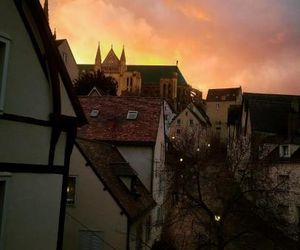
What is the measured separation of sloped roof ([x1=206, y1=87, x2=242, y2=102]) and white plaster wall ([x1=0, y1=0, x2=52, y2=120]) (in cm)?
10522

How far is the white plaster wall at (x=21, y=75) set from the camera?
1041cm

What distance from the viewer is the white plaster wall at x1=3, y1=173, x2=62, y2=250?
10406 mm

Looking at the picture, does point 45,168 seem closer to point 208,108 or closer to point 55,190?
point 55,190

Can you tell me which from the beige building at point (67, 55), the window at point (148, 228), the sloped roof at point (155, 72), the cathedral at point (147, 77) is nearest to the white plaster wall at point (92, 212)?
the window at point (148, 228)

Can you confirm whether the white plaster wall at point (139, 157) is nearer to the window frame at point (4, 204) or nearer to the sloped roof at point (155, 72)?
the window frame at point (4, 204)

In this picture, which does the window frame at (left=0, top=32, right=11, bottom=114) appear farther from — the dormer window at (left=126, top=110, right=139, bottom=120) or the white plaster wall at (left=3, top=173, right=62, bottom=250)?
the dormer window at (left=126, top=110, right=139, bottom=120)

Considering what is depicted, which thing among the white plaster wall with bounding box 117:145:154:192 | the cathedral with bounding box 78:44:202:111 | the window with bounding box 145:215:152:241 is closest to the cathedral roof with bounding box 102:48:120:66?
the cathedral with bounding box 78:44:202:111

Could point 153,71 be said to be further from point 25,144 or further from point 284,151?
point 25,144

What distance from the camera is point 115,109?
29938 millimetres

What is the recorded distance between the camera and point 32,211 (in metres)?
10.9

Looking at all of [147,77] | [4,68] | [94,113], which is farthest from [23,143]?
[147,77]

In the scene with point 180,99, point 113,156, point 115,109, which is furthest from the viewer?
point 180,99

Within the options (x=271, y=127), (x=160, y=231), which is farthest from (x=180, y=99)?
(x=160, y=231)

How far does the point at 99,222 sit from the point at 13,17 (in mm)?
11589
